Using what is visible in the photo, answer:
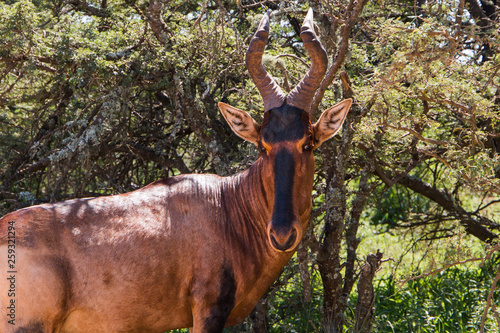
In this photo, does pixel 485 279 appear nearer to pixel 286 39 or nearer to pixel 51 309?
pixel 286 39

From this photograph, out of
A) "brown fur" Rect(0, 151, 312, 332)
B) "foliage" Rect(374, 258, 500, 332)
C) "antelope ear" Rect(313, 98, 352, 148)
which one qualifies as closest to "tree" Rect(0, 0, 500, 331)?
"foliage" Rect(374, 258, 500, 332)

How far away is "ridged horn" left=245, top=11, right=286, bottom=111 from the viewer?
498cm

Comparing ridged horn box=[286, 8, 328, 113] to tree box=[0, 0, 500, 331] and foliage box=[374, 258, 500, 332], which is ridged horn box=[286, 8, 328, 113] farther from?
foliage box=[374, 258, 500, 332]

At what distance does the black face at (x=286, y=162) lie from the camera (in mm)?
4305

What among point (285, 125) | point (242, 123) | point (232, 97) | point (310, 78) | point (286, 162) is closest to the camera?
point (286, 162)

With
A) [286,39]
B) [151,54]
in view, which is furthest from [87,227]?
[286,39]

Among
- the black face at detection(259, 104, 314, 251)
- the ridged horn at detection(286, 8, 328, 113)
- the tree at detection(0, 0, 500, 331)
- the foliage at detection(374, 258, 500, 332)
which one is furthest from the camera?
the foliage at detection(374, 258, 500, 332)

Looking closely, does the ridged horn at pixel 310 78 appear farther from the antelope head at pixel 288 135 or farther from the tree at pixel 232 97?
the tree at pixel 232 97

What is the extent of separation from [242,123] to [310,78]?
28.3 inches

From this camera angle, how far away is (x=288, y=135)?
469 cm

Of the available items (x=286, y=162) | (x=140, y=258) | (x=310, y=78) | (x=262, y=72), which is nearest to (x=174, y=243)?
(x=140, y=258)

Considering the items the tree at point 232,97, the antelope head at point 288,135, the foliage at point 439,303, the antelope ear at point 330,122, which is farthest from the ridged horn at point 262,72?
the foliage at point 439,303

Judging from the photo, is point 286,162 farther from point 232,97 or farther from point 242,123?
point 232,97

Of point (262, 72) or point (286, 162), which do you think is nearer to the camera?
point (286, 162)
